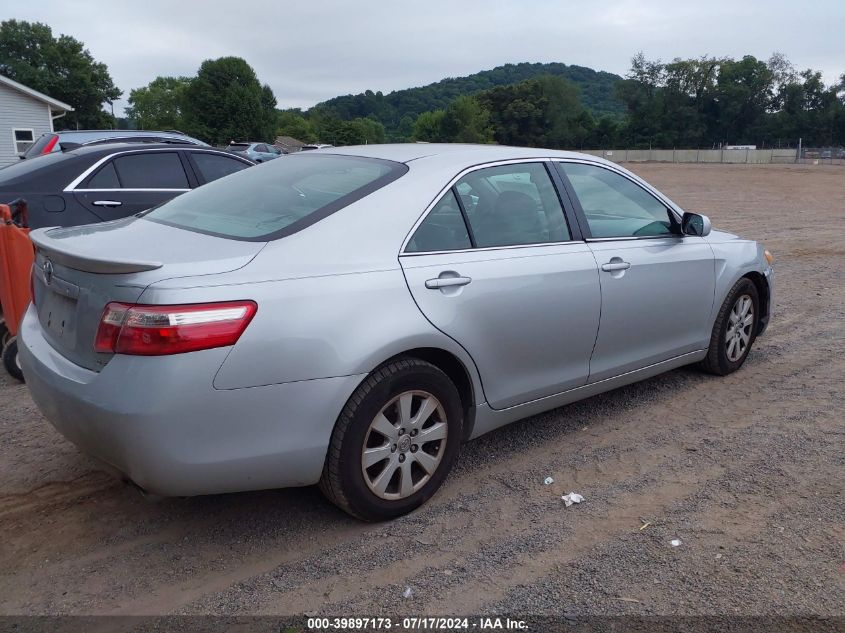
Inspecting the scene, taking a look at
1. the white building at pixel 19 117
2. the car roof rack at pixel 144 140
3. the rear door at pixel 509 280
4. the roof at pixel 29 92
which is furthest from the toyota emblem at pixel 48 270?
the roof at pixel 29 92

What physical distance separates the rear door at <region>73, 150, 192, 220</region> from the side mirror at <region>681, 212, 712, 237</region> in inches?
200

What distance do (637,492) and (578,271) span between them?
1.16 metres

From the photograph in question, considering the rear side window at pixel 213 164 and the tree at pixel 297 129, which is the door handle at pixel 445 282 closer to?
the rear side window at pixel 213 164

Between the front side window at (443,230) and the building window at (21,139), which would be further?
the building window at (21,139)

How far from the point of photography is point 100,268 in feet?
9.37

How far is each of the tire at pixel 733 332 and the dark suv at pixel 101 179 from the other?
541cm

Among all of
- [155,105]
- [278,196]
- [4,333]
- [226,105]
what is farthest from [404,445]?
[155,105]

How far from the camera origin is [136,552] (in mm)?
→ 3156

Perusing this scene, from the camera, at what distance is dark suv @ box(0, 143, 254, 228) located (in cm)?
675

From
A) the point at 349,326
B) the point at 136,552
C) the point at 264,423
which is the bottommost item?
the point at 136,552

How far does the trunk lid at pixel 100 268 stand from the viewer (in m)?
2.81

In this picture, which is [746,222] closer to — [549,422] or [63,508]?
[549,422]

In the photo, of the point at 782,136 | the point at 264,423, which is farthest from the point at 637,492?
the point at 782,136

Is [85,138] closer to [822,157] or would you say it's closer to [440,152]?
[440,152]
